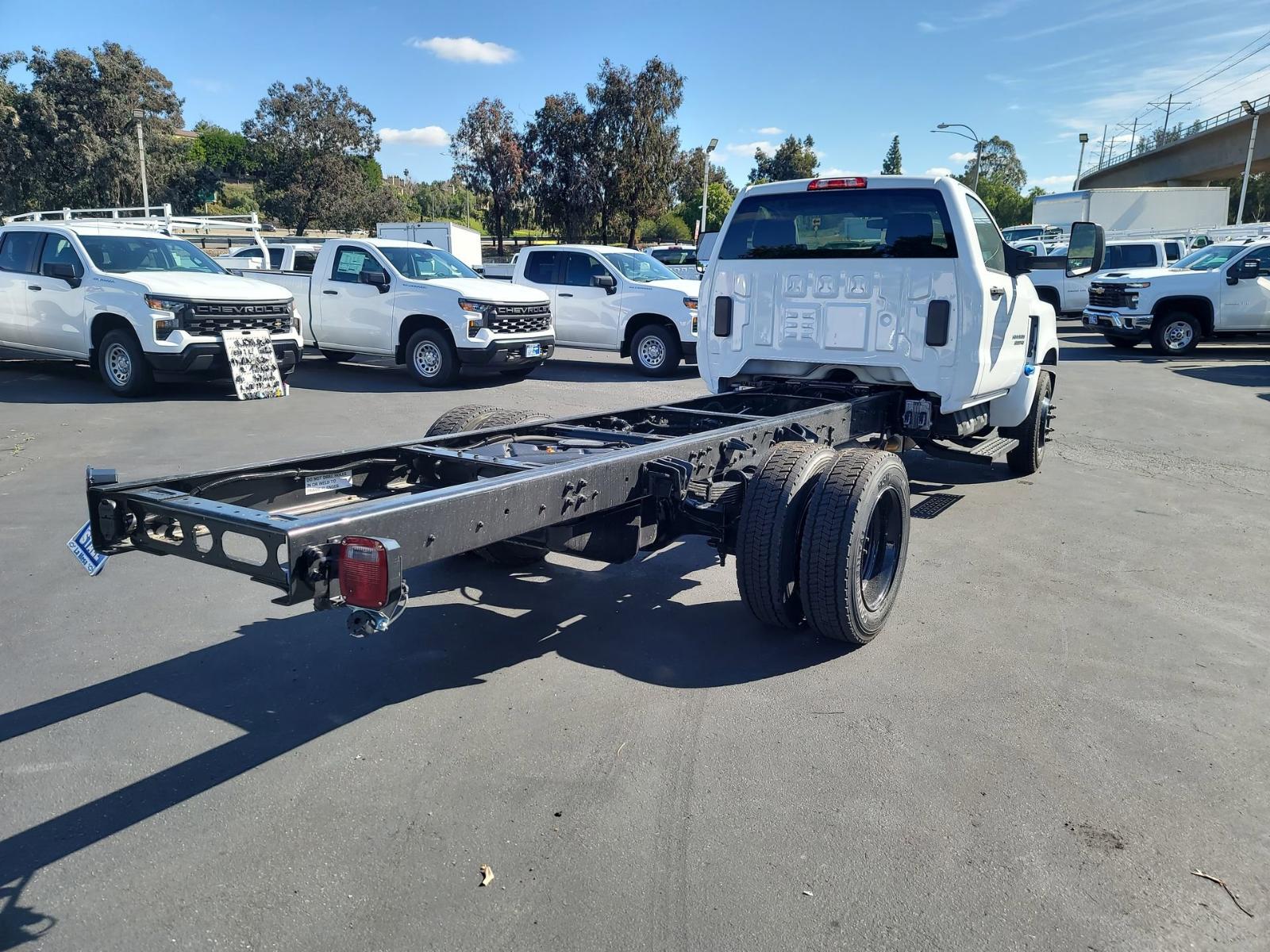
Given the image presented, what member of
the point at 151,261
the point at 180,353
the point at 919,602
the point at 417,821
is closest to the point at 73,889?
the point at 417,821

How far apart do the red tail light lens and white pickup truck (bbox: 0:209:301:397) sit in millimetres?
9286

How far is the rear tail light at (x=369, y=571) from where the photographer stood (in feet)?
8.84

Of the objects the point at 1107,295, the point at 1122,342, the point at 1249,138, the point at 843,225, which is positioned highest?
the point at 1249,138

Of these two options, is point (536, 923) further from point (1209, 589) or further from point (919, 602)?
point (1209, 589)

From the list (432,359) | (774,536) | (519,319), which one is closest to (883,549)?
(774,536)

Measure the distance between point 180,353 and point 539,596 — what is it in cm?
766

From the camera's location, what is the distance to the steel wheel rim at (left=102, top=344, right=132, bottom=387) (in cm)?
1120

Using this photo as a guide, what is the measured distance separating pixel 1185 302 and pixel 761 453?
1651 cm

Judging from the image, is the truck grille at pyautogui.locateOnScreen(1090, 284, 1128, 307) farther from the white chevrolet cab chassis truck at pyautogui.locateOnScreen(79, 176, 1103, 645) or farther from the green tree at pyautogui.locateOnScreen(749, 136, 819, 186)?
the green tree at pyautogui.locateOnScreen(749, 136, 819, 186)

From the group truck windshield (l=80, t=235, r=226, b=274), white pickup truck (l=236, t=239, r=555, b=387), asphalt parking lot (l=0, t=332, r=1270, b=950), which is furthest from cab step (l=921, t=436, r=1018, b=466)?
truck windshield (l=80, t=235, r=226, b=274)

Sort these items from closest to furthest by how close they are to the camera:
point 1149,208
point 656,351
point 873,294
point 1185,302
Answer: point 873,294 → point 656,351 → point 1185,302 → point 1149,208

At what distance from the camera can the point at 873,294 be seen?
6121 millimetres

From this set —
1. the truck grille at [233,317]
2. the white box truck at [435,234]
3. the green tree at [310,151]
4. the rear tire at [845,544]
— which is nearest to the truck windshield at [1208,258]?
the white box truck at [435,234]

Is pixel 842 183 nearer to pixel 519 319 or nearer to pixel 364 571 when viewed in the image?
pixel 364 571
